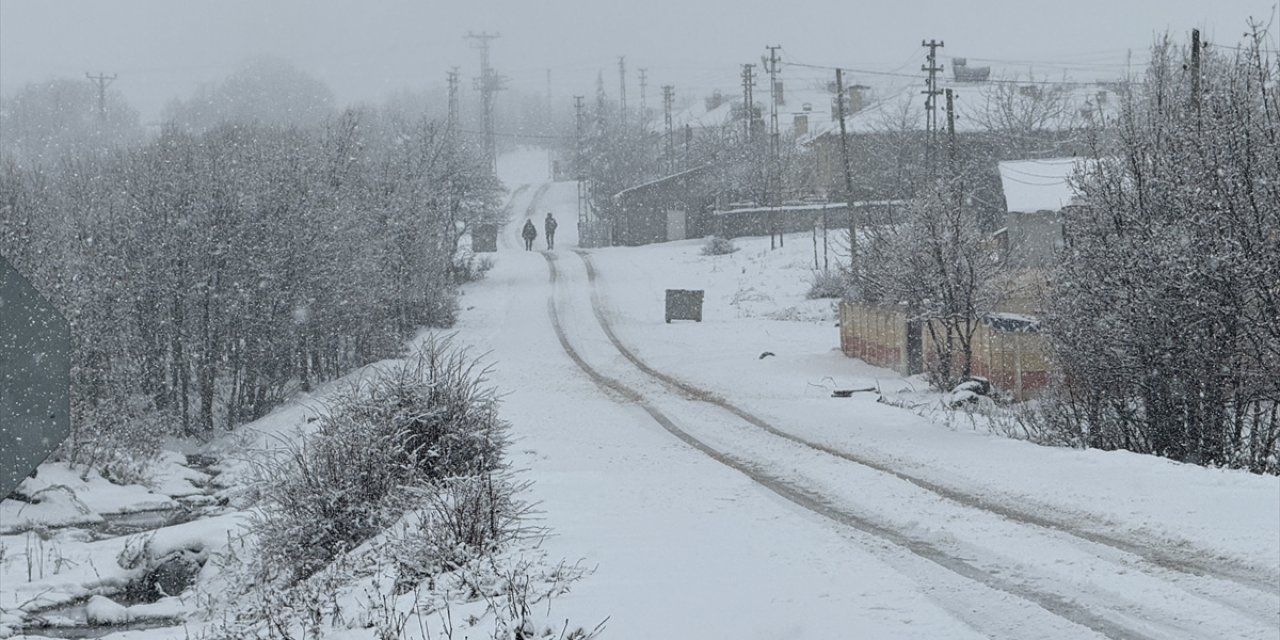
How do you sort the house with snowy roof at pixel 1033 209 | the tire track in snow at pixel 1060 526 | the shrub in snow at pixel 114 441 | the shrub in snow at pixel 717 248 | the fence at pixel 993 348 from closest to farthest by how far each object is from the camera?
the tire track in snow at pixel 1060 526 < the fence at pixel 993 348 < the shrub in snow at pixel 114 441 < the house with snowy roof at pixel 1033 209 < the shrub in snow at pixel 717 248

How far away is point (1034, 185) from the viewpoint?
44.6 meters

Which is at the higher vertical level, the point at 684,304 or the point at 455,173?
the point at 455,173

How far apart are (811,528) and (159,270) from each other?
27925 millimetres

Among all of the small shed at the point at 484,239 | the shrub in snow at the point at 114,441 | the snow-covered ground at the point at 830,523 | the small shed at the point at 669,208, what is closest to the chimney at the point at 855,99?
the small shed at the point at 669,208

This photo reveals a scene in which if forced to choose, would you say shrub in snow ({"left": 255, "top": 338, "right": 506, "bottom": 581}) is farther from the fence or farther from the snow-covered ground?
the fence

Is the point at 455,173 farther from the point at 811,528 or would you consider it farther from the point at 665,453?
the point at 811,528

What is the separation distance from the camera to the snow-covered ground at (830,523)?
23.1 ft

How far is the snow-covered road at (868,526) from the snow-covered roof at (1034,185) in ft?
82.4

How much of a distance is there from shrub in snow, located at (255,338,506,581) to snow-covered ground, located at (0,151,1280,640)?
1.12 m

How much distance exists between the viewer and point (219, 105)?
12244 centimetres

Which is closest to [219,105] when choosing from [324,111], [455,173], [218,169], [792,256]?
[324,111]

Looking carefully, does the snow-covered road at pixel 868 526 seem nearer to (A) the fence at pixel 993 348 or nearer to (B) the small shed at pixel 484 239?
(A) the fence at pixel 993 348

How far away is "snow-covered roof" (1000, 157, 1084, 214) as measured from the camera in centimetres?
4272

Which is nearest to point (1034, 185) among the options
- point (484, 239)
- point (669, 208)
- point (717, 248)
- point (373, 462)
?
point (717, 248)
